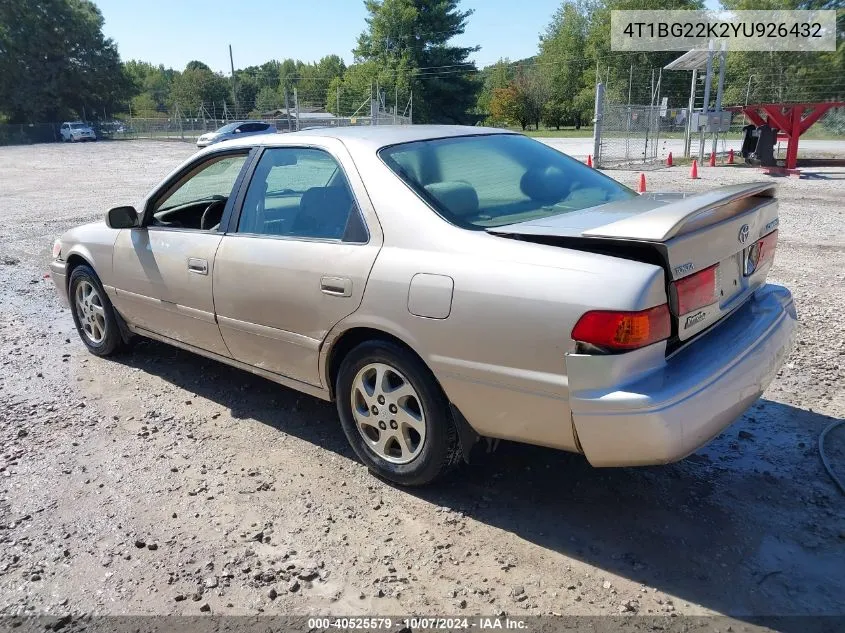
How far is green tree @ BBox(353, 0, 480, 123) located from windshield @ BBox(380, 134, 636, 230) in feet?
184

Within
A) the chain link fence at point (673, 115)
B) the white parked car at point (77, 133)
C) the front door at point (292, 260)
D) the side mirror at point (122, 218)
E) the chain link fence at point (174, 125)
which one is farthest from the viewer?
the white parked car at point (77, 133)

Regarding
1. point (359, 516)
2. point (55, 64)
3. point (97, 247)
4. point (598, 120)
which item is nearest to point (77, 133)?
point (55, 64)

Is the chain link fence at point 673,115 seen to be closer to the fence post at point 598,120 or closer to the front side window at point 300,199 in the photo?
the fence post at point 598,120

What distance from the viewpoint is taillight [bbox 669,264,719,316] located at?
2.65 meters

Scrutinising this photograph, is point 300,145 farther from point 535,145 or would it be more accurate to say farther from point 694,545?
point 694,545

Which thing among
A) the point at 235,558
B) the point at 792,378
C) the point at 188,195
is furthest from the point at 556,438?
the point at 188,195

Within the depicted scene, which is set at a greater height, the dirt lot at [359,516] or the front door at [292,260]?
the front door at [292,260]

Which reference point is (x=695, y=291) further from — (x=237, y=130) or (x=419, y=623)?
(x=237, y=130)

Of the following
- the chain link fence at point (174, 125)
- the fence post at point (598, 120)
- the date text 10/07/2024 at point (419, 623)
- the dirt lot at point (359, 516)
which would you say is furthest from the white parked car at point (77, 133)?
the date text 10/07/2024 at point (419, 623)

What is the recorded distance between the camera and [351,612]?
255 centimetres

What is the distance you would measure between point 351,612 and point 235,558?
2.04ft

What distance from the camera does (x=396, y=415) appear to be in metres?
3.24

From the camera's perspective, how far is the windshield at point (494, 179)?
325 centimetres

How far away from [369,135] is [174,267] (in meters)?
1.51
